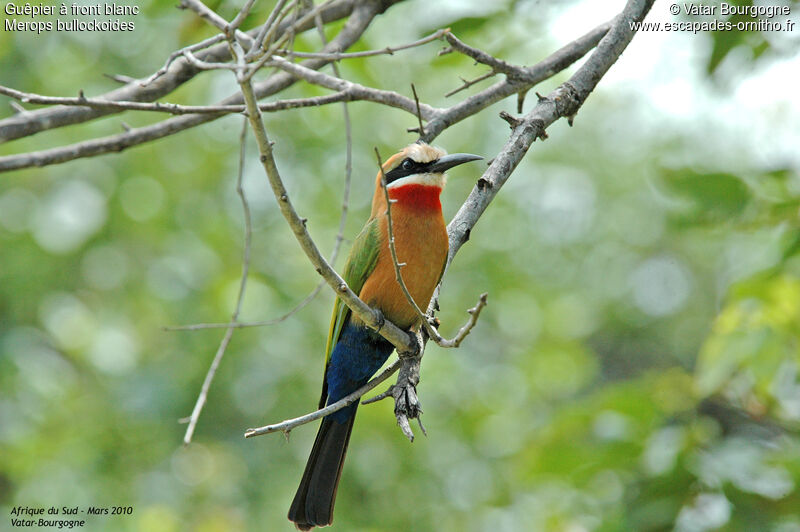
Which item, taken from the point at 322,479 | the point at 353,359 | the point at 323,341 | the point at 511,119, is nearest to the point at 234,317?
the point at 353,359

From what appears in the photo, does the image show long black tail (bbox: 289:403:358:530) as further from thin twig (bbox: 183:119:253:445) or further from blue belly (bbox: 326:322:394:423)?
thin twig (bbox: 183:119:253:445)

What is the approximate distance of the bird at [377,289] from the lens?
344cm

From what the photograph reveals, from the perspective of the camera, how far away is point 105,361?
698cm

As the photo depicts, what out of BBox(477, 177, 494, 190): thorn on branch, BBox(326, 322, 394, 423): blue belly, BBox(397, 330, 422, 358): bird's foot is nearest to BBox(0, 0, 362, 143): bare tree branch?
BBox(477, 177, 494, 190): thorn on branch

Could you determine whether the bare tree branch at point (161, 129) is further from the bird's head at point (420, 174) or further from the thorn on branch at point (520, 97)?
the thorn on branch at point (520, 97)

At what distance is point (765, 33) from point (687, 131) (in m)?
10.7

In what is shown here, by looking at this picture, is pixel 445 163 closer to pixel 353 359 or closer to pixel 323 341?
pixel 353 359

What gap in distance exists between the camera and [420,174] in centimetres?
381

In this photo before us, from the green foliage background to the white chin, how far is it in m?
0.62

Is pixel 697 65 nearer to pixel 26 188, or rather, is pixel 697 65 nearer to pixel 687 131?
pixel 26 188

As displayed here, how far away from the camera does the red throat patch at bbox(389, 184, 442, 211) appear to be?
3.64 metres

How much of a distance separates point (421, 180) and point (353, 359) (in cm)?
93

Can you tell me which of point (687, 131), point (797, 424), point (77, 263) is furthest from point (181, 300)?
point (687, 131)

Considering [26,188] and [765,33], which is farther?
[26,188]
